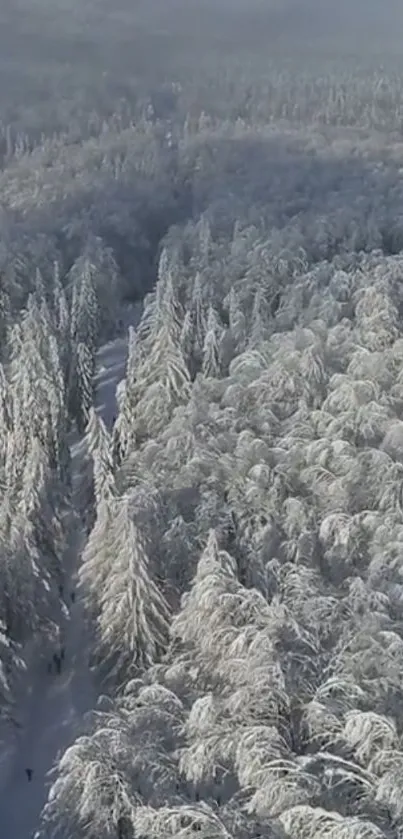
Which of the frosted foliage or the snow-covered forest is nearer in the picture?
the snow-covered forest

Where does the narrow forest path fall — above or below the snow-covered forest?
below

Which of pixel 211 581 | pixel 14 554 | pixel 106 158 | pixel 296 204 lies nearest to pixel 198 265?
pixel 296 204

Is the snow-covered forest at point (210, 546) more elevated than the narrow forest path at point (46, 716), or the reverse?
the snow-covered forest at point (210, 546)

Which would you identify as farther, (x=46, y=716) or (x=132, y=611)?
(x=46, y=716)

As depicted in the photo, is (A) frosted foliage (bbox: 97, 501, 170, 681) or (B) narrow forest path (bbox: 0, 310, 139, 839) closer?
(B) narrow forest path (bbox: 0, 310, 139, 839)

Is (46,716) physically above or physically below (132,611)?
below

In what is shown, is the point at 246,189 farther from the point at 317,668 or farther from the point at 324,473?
the point at 317,668

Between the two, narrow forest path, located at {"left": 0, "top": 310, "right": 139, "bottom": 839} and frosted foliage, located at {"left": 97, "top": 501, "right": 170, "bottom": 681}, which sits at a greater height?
frosted foliage, located at {"left": 97, "top": 501, "right": 170, "bottom": 681}

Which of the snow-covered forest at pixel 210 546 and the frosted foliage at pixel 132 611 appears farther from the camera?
the frosted foliage at pixel 132 611
